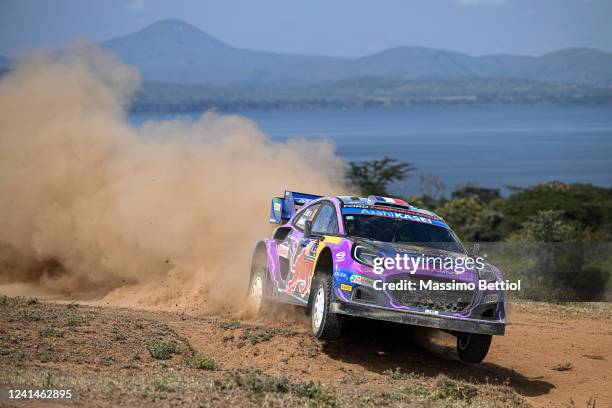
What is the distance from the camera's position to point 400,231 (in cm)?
1145

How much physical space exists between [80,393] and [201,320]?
15.4 feet

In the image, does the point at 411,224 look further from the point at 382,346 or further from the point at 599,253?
the point at 599,253

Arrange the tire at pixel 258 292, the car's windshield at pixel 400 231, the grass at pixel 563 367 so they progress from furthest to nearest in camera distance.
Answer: the tire at pixel 258 292 → the car's windshield at pixel 400 231 → the grass at pixel 563 367

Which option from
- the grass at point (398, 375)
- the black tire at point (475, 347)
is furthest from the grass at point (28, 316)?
the black tire at point (475, 347)

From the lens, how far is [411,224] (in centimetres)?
1162

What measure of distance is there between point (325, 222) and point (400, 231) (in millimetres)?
956

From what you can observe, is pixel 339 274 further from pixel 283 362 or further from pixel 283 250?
pixel 283 250

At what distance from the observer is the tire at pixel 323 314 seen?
10.3m

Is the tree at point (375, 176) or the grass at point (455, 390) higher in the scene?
the grass at point (455, 390)

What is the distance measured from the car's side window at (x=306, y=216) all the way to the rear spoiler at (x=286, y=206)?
1.04 meters

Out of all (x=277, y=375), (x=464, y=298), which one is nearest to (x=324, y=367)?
(x=277, y=375)

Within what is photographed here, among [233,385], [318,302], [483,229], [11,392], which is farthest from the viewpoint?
[483,229]

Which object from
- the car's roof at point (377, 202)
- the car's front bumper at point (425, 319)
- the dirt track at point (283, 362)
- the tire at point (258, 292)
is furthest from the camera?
the tire at point (258, 292)

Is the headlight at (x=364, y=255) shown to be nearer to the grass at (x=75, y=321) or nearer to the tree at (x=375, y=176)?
the grass at (x=75, y=321)
